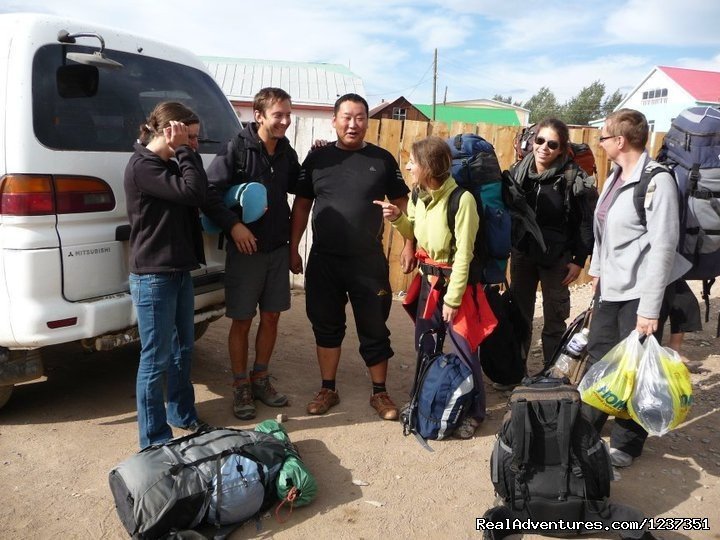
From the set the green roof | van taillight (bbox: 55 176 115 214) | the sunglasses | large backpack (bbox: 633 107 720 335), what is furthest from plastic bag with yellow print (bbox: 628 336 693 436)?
the green roof

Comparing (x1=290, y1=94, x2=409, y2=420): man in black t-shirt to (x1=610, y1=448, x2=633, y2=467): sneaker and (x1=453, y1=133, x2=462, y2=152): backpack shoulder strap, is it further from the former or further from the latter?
(x1=610, y1=448, x2=633, y2=467): sneaker

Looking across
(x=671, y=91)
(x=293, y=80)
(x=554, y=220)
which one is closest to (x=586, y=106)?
(x=671, y=91)

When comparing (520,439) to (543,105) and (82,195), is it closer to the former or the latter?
(82,195)

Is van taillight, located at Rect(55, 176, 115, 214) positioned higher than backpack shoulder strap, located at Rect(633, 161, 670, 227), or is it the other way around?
backpack shoulder strap, located at Rect(633, 161, 670, 227)

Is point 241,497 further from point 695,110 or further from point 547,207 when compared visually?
point 695,110

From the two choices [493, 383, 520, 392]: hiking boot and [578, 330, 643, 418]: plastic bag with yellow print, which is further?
[493, 383, 520, 392]: hiking boot

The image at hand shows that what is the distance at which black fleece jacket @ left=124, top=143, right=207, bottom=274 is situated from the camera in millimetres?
2822

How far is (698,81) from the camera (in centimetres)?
3788

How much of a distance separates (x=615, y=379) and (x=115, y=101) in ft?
10.4

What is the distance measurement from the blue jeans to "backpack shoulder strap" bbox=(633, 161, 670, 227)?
2.48 meters

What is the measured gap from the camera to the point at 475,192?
3.45 m

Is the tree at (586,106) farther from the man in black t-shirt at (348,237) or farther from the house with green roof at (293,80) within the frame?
the man in black t-shirt at (348,237)

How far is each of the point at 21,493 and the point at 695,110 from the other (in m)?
4.45

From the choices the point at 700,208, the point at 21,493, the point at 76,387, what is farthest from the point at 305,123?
the point at 21,493
